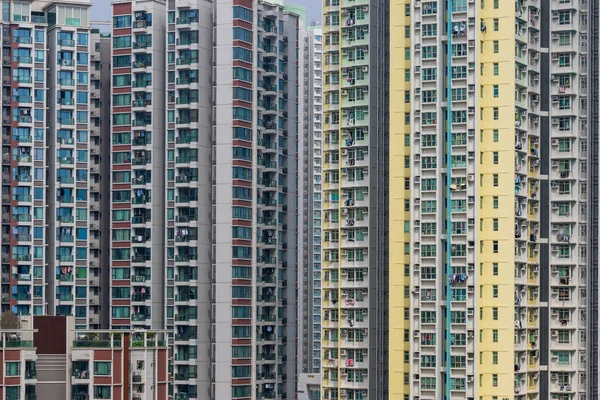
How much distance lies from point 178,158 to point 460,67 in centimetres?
3740

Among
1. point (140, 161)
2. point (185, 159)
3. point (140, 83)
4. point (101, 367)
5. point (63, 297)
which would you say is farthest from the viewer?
point (63, 297)

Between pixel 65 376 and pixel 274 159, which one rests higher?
pixel 274 159

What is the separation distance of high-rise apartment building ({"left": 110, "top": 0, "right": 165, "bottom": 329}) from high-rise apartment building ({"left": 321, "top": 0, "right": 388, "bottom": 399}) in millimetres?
23045

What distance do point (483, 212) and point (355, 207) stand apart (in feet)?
47.0

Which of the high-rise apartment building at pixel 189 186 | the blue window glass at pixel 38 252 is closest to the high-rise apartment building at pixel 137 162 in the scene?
the high-rise apartment building at pixel 189 186

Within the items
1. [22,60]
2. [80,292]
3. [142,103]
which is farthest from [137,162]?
[22,60]

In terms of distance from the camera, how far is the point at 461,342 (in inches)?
4392

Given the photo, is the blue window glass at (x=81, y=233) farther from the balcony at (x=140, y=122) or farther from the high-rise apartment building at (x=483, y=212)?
the high-rise apartment building at (x=483, y=212)

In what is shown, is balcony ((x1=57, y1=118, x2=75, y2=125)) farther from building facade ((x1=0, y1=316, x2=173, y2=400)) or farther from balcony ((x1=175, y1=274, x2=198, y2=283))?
building facade ((x1=0, y1=316, x2=173, y2=400))

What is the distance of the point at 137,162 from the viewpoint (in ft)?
477

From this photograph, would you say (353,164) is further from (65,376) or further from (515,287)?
(65,376)

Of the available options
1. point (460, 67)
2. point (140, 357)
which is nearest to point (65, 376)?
→ point (140, 357)

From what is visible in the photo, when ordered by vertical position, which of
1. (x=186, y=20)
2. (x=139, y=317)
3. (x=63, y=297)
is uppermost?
(x=186, y=20)

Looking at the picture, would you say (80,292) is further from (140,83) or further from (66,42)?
(66,42)
